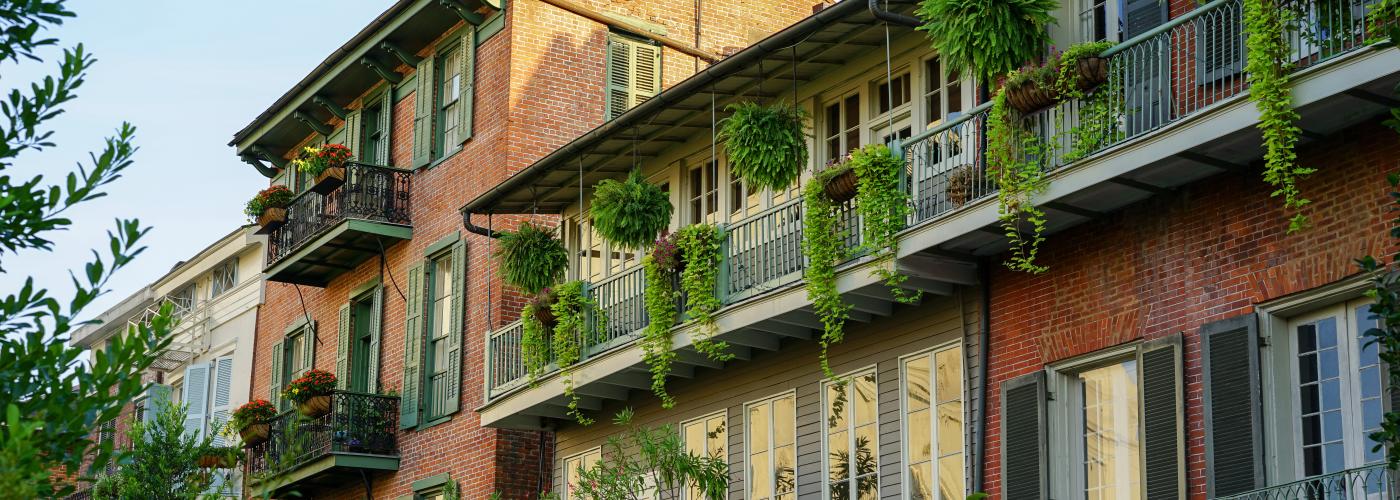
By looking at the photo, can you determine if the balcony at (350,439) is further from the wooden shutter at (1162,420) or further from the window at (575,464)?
the wooden shutter at (1162,420)

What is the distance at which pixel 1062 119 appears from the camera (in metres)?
14.9

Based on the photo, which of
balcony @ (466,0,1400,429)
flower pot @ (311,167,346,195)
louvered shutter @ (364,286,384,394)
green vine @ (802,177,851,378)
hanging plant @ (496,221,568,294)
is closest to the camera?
balcony @ (466,0,1400,429)

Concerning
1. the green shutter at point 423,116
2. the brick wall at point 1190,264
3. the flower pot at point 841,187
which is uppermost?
the green shutter at point 423,116

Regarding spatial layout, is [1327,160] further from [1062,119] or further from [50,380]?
[50,380]

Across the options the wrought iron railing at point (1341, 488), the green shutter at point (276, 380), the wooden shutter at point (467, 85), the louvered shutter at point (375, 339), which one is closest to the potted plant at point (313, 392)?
the louvered shutter at point (375, 339)

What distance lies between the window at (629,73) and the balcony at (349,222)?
3.80 metres

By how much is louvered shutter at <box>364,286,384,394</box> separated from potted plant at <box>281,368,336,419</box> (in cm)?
78

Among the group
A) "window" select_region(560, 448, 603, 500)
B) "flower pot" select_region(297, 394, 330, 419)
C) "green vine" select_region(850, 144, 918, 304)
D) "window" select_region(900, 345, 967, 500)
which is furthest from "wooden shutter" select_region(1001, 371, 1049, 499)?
"flower pot" select_region(297, 394, 330, 419)

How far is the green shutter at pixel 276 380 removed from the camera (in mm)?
31197

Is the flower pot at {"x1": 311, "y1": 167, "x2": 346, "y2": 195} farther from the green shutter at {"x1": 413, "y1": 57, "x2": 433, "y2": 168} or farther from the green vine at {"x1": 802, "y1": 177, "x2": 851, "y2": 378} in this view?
the green vine at {"x1": 802, "y1": 177, "x2": 851, "y2": 378}

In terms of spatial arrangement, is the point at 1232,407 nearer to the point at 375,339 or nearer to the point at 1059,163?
the point at 1059,163

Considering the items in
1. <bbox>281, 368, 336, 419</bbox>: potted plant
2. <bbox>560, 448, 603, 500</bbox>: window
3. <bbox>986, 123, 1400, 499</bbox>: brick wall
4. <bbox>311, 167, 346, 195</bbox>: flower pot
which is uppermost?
<bbox>311, 167, 346, 195</bbox>: flower pot

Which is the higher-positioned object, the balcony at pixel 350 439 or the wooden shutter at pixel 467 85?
the wooden shutter at pixel 467 85

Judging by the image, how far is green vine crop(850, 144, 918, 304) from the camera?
1630cm
